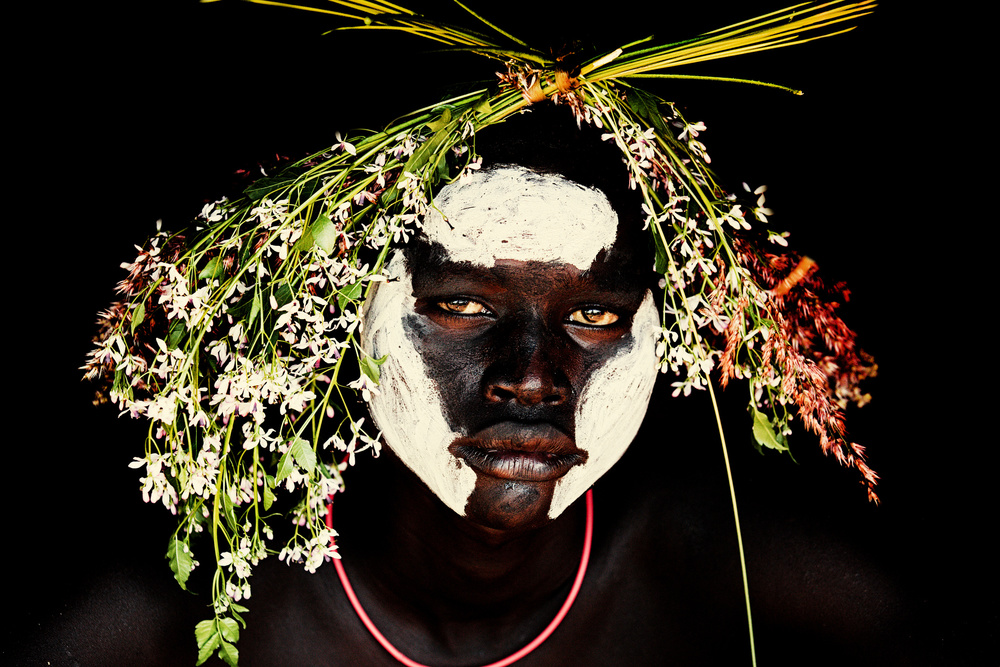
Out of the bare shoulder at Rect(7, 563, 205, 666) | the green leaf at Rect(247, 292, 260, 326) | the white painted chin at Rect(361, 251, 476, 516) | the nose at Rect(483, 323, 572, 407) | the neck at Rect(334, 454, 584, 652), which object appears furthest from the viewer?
the neck at Rect(334, 454, 584, 652)

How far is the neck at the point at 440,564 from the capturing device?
2.15 meters

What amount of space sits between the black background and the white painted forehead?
0.68 meters

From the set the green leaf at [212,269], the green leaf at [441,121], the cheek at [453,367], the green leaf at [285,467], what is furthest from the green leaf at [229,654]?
the green leaf at [441,121]

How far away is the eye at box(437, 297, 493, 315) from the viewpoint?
1845 mm

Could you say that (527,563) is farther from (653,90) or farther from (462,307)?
(653,90)

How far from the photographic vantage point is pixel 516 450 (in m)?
1.81

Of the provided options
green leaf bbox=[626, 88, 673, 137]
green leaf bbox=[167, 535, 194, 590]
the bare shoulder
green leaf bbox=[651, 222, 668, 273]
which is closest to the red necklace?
the bare shoulder

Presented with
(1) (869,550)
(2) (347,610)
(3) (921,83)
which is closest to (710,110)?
(3) (921,83)

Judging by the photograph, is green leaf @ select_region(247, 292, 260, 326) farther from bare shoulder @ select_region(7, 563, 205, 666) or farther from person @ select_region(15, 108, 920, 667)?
bare shoulder @ select_region(7, 563, 205, 666)

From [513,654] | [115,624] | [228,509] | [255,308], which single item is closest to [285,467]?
[228,509]

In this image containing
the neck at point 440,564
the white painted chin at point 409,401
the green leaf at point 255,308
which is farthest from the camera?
the neck at point 440,564

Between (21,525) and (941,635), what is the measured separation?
2.37 meters

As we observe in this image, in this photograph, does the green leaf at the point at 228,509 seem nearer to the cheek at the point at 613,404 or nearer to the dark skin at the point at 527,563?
the dark skin at the point at 527,563

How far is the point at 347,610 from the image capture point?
7.35 feet
